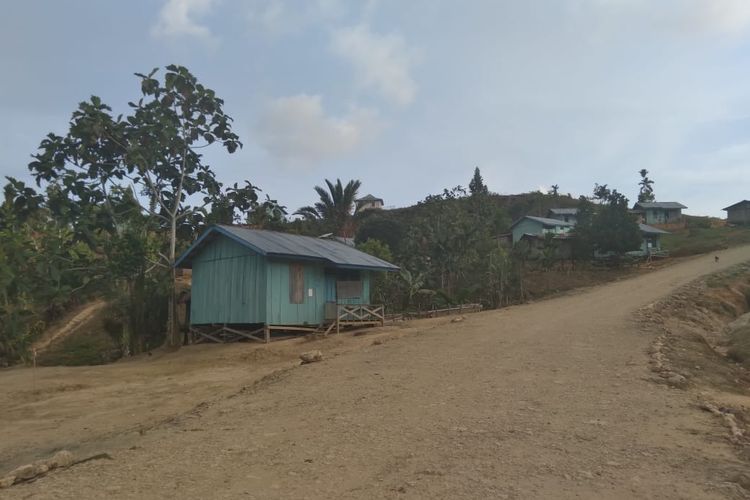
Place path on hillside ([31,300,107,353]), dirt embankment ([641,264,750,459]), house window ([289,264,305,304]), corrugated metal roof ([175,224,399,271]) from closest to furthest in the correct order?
dirt embankment ([641,264,750,459]) → corrugated metal roof ([175,224,399,271]) → house window ([289,264,305,304]) → path on hillside ([31,300,107,353])

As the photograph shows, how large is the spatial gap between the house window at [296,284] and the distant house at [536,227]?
115ft

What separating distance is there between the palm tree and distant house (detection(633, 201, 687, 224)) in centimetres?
3833

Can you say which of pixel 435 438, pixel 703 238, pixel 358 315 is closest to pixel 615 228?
pixel 703 238

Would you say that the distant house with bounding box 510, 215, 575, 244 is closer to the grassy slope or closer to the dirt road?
the grassy slope

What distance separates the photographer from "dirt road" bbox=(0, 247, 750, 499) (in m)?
5.24

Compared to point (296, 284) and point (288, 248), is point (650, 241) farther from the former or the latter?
point (288, 248)

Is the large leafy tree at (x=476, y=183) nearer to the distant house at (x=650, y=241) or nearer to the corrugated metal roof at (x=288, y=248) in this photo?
the distant house at (x=650, y=241)

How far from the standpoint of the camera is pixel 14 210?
26.4 metres

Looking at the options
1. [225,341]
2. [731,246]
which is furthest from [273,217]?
[731,246]

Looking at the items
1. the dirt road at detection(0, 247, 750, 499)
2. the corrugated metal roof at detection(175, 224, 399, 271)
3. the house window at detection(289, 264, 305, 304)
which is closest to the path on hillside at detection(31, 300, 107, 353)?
the corrugated metal roof at detection(175, 224, 399, 271)

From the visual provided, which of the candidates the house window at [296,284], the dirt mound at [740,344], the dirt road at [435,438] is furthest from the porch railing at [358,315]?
the dirt mound at [740,344]

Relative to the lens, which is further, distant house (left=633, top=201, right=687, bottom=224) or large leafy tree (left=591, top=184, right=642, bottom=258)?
distant house (left=633, top=201, right=687, bottom=224)

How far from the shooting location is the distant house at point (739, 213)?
61.7m

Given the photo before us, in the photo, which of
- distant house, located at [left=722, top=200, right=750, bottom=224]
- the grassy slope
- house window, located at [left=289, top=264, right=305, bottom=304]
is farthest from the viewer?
distant house, located at [left=722, top=200, right=750, bottom=224]
